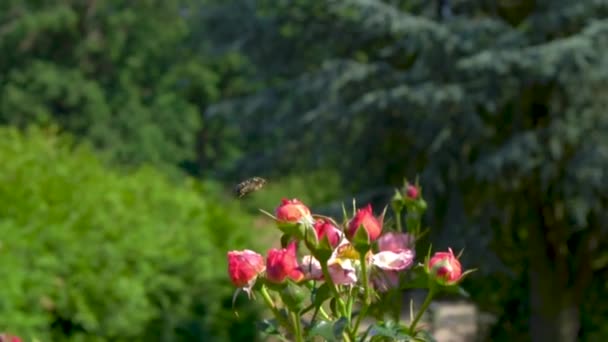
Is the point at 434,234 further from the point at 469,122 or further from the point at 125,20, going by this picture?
the point at 125,20

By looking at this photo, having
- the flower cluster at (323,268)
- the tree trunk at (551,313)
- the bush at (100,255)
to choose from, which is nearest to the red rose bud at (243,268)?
the flower cluster at (323,268)

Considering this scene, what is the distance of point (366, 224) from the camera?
1.13 metres

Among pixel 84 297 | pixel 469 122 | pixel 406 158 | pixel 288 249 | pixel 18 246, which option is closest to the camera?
pixel 288 249

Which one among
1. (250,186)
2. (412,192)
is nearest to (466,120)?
(412,192)

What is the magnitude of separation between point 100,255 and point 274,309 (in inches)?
99.9

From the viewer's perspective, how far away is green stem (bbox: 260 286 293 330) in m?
1.15

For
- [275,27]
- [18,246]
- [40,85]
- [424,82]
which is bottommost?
[18,246]

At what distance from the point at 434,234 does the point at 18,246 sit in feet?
11.2

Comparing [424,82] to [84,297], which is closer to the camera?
[84,297]

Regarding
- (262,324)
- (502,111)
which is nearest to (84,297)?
(262,324)

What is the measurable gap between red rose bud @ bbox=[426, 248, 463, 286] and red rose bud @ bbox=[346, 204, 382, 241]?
72 millimetres

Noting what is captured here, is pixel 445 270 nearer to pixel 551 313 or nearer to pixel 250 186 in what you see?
pixel 250 186

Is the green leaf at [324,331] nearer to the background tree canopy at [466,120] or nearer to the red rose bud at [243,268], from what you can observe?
the red rose bud at [243,268]

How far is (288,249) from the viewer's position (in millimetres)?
1151
